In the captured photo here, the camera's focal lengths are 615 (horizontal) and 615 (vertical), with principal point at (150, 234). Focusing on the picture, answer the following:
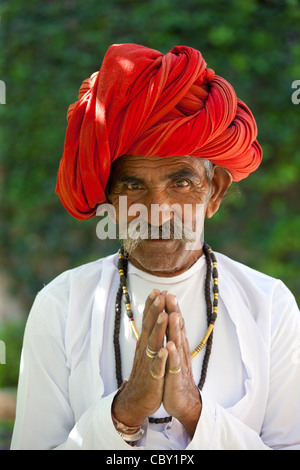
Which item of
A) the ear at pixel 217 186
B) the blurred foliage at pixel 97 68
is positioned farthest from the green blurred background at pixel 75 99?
the ear at pixel 217 186

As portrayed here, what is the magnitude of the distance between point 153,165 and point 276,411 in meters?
1.06

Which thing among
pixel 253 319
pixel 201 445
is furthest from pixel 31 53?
pixel 201 445

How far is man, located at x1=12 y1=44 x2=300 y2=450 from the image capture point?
7.23ft

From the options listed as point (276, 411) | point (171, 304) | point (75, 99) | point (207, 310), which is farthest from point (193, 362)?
point (75, 99)

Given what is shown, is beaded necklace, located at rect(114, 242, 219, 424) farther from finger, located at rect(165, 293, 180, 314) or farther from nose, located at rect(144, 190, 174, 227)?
finger, located at rect(165, 293, 180, 314)

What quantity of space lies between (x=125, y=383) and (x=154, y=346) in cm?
23

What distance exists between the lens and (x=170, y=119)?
230 cm

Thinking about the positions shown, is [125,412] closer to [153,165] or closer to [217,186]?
[153,165]

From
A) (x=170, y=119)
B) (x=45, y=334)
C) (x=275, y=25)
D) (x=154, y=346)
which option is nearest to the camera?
(x=154, y=346)

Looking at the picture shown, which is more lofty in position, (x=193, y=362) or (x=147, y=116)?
(x=147, y=116)

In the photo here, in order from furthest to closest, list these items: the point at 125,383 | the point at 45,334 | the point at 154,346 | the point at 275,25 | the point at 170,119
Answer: the point at 275,25 → the point at 45,334 → the point at 170,119 → the point at 125,383 → the point at 154,346

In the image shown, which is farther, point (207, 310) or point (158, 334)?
point (207, 310)

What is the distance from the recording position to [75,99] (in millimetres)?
5656
